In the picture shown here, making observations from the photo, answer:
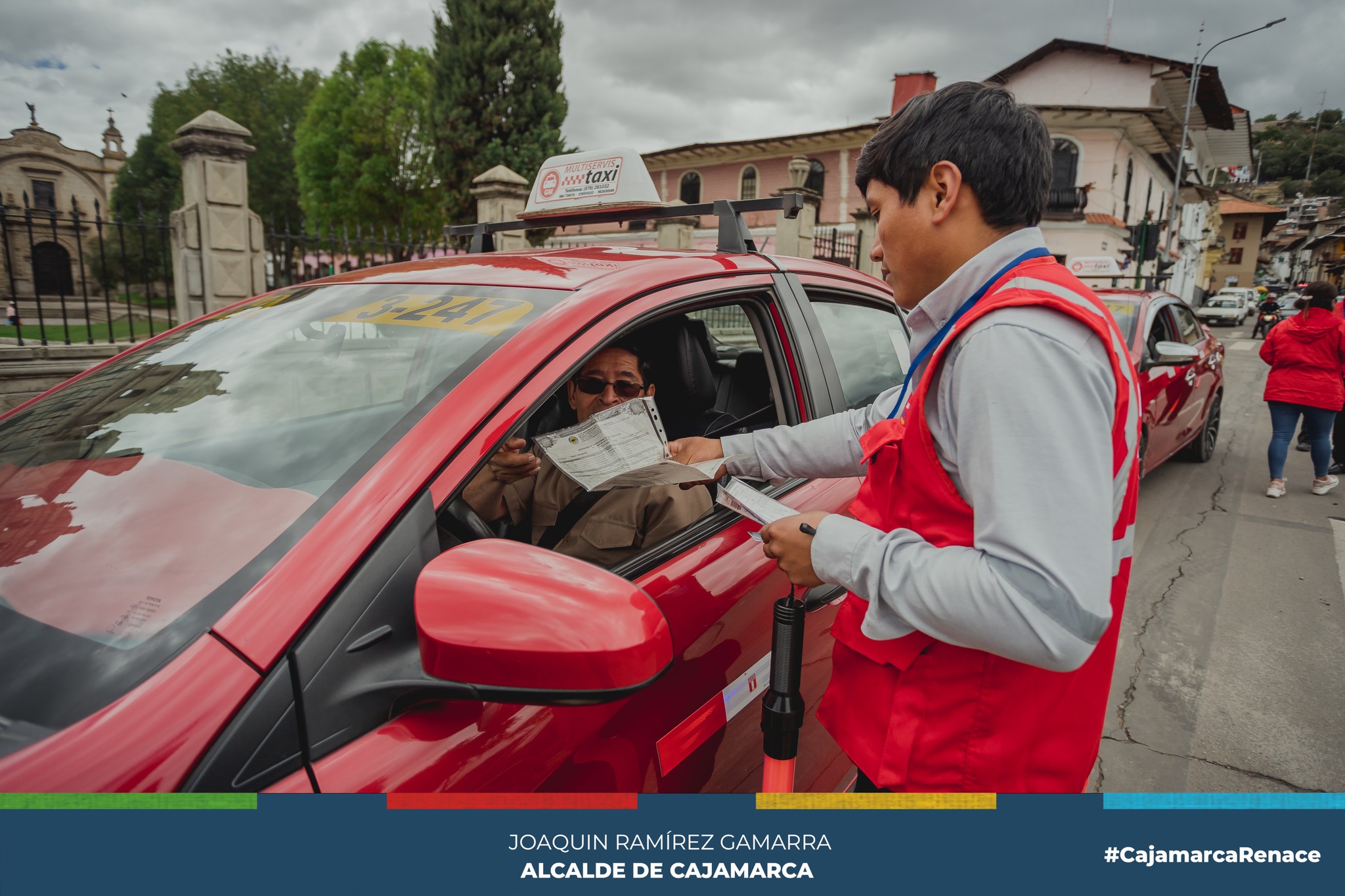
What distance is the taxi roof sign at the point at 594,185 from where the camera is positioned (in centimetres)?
248

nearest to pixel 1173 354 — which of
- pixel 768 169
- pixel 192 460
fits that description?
pixel 192 460

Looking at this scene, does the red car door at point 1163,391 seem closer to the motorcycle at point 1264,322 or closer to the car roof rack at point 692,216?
the car roof rack at point 692,216

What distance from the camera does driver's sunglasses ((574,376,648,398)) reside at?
6.91 feet

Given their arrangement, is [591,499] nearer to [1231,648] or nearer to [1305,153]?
[1231,648]

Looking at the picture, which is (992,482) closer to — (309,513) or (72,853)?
(309,513)

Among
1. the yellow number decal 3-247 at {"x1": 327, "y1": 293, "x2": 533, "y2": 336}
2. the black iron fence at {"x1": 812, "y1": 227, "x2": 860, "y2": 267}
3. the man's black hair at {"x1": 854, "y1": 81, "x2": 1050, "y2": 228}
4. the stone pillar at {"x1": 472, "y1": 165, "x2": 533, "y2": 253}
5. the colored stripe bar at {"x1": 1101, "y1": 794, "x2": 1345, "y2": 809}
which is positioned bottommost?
the colored stripe bar at {"x1": 1101, "y1": 794, "x2": 1345, "y2": 809}


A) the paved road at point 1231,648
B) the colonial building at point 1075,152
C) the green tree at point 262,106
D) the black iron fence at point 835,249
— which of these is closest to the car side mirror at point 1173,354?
the paved road at point 1231,648

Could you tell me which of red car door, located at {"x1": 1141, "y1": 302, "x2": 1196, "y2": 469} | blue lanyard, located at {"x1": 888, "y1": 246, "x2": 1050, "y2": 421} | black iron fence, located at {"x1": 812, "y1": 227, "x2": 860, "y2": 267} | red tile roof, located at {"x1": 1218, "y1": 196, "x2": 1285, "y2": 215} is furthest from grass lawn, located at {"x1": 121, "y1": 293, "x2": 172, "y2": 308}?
red tile roof, located at {"x1": 1218, "y1": 196, "x2": 1285, "y2": 215}

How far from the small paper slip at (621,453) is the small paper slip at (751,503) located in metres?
0.13

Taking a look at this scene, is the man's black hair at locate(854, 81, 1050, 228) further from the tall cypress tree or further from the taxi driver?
the tall cypress tree

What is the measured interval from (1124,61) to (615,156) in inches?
1276

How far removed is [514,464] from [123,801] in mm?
1190

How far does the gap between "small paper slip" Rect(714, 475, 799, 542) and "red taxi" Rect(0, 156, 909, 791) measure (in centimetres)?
18

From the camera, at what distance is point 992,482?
3.18ft
